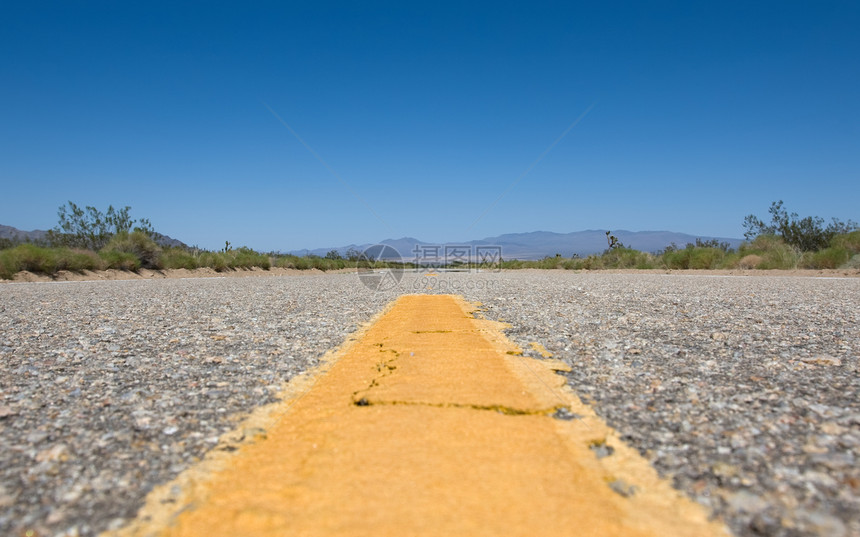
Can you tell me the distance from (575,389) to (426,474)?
5.91 feet

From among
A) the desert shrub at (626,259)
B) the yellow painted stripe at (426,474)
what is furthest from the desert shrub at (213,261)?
the desert shrub at (626,259)

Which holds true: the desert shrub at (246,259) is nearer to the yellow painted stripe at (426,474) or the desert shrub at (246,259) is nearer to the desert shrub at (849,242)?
the yellow painted stripe at (426,474)

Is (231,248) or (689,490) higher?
(231,248)

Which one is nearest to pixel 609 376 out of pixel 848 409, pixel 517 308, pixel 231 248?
pixel 848 409

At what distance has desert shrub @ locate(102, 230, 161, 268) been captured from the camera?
23750mm

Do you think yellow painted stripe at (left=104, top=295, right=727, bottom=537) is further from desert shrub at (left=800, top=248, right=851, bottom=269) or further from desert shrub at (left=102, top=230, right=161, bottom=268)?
desert shrub at (left=102, top=230, right=161, bottom=268)

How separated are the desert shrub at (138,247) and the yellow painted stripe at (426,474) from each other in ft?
81.3

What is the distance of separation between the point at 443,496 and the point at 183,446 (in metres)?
1.51

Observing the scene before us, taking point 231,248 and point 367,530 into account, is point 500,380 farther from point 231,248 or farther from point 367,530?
point 231,248

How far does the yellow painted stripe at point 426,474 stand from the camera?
1.70 metres

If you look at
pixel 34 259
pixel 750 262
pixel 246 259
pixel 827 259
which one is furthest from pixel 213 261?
pixel 827 259

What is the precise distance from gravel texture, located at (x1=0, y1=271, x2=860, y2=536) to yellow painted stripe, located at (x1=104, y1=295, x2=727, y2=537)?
0.19m

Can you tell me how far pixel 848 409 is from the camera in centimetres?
292

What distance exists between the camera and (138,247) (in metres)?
24.2
